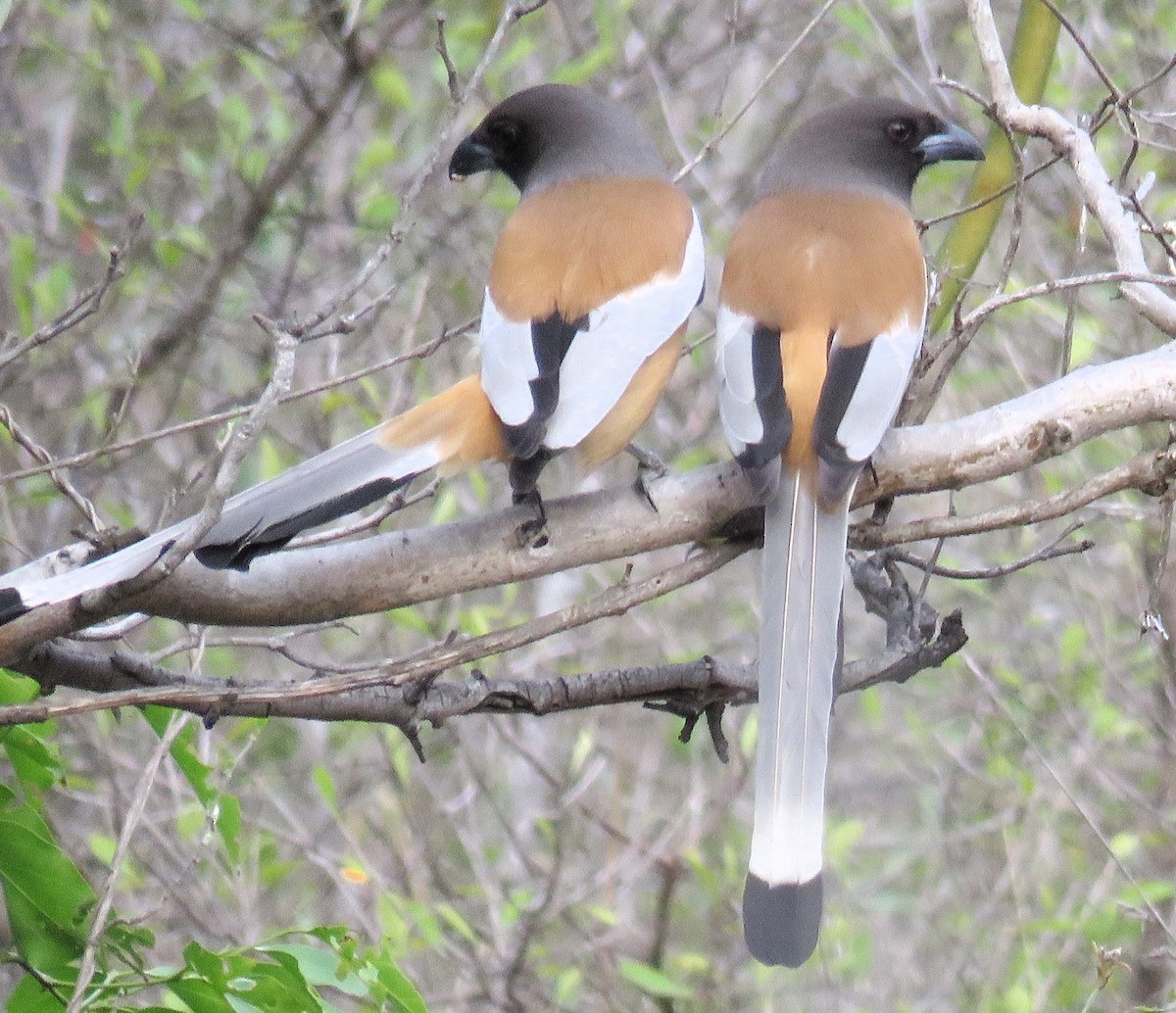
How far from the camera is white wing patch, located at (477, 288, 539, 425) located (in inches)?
98.0

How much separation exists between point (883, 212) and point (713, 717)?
4.07 ft

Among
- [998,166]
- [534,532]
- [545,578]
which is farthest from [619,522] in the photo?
[545,578]

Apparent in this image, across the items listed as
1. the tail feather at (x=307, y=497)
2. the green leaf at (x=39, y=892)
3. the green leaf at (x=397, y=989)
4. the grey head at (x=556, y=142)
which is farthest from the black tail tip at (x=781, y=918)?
the grey head at (x=556, y=142)

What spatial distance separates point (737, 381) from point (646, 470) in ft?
0.98

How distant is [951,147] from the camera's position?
3416mm

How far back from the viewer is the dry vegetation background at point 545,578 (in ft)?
15.1

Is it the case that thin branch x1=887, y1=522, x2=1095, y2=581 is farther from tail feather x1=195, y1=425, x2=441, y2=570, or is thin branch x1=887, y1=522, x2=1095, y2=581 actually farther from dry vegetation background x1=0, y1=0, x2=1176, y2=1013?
dry vegetation background x1=0, y1=0, x2=1176, y2=1013

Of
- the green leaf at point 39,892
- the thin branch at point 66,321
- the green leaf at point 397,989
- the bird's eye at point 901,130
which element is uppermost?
the bird's eye at point 901,130

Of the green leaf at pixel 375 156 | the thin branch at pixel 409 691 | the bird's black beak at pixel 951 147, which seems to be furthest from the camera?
the green leaf at pixel 375 156

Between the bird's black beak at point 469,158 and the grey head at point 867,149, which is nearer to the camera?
the grey head at point 867,149

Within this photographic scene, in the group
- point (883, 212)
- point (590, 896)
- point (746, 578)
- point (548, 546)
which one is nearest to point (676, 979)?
point (590, 896)

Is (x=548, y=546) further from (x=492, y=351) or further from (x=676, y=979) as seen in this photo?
(x=676, y=979)

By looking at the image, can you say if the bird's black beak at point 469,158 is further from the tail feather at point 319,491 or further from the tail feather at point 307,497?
the tail feather at point 307,497

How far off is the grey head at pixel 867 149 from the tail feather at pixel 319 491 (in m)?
1.10
